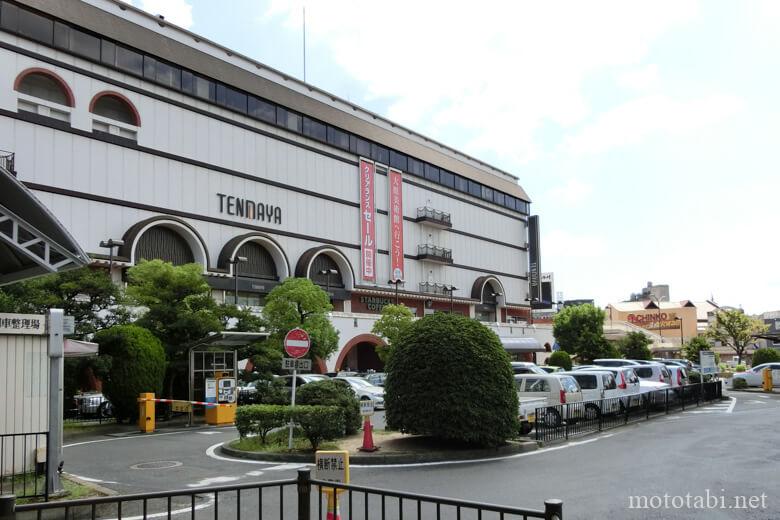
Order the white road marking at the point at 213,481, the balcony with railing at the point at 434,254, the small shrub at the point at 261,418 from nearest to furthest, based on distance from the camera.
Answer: the white road marking at the point at 213,481 → the small shrub at the point at 261,418 → the balcony with railing at the point at 434,254

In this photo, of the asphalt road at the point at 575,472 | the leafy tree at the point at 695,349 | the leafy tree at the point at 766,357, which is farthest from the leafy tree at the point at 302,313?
the leafy tree at the point at 695,349

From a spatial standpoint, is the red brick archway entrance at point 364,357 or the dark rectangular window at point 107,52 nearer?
the dark rectangular window at point 107,52

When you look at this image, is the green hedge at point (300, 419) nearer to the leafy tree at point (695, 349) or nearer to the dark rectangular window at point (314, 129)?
the dark rectangular window at point (314, 129)

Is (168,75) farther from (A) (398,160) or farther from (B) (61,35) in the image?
(A) (398,160)

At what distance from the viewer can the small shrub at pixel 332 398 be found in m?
16.1

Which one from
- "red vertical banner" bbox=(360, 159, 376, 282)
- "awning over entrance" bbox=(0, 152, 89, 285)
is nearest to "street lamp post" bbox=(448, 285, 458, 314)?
"red vertical banner" bbox=(360, 159, 376, 282)

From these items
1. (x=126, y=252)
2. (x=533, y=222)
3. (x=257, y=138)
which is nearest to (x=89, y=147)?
(x=126, y=252)

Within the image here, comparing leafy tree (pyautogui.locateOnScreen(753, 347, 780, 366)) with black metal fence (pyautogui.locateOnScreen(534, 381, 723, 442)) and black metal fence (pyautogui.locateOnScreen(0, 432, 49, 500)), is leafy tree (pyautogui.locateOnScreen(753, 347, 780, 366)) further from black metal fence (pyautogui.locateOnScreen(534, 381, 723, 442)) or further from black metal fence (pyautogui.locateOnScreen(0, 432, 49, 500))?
black metal fence (pyautogui.locateOnScreen(0, 432, 49, 500))

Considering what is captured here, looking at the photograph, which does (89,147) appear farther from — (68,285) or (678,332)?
(678,332)

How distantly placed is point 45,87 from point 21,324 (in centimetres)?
2427

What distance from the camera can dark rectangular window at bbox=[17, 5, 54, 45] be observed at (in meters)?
30.1

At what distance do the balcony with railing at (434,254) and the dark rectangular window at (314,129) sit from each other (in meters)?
13.1

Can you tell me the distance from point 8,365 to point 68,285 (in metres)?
13.0

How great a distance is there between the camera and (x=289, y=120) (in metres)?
43.4
